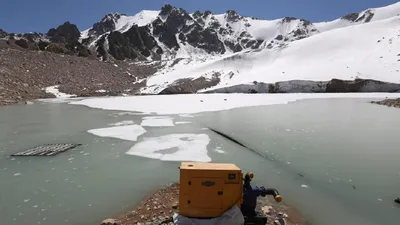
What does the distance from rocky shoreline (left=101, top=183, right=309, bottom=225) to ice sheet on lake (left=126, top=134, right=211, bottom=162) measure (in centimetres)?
305

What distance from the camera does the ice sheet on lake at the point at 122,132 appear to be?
14.0 metres

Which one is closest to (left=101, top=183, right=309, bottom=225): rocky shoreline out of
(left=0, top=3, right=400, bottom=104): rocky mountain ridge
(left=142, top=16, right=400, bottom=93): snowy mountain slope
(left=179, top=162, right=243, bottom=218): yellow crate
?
(left=179, top=162, right=243, bottom=218): yellow crate

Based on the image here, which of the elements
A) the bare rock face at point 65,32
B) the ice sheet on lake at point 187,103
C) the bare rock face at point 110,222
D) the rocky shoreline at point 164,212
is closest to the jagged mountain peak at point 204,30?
the bare rock face at point 65,32

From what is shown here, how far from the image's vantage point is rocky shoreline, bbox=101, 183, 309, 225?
5823 millimetres

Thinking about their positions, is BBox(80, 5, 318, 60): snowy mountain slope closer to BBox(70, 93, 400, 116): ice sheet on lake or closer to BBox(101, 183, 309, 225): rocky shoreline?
BBox(70, 93, 400, 116): ice sheet on lake

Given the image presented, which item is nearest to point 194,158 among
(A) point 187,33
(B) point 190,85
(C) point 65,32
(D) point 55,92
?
(B) point 190,85

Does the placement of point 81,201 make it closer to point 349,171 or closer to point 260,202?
point 260,202

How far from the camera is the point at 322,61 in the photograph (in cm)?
5112

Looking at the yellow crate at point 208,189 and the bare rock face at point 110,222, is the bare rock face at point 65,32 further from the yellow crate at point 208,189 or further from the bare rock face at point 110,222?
the yellow crate at point 208,189

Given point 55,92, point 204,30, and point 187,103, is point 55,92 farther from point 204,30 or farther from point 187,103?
point 204,30

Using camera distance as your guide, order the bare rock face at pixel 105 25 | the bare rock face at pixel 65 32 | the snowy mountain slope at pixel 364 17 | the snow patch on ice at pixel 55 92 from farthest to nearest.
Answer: the bare rock face at pixel 105 25 < the snowy mountain slope at pixel 364 17 < the bare rock face at pixel 65 32 < the snow patch on ice at pixel 55 92

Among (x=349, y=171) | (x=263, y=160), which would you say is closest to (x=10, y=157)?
(x=263, y=160)

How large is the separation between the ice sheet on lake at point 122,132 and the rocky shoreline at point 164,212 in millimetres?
6817

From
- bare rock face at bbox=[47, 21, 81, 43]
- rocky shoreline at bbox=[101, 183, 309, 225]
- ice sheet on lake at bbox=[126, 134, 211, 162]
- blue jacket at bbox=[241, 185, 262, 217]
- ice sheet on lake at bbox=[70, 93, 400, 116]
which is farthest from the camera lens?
bare rock face at bbox=[47, 21, 81, 43]
